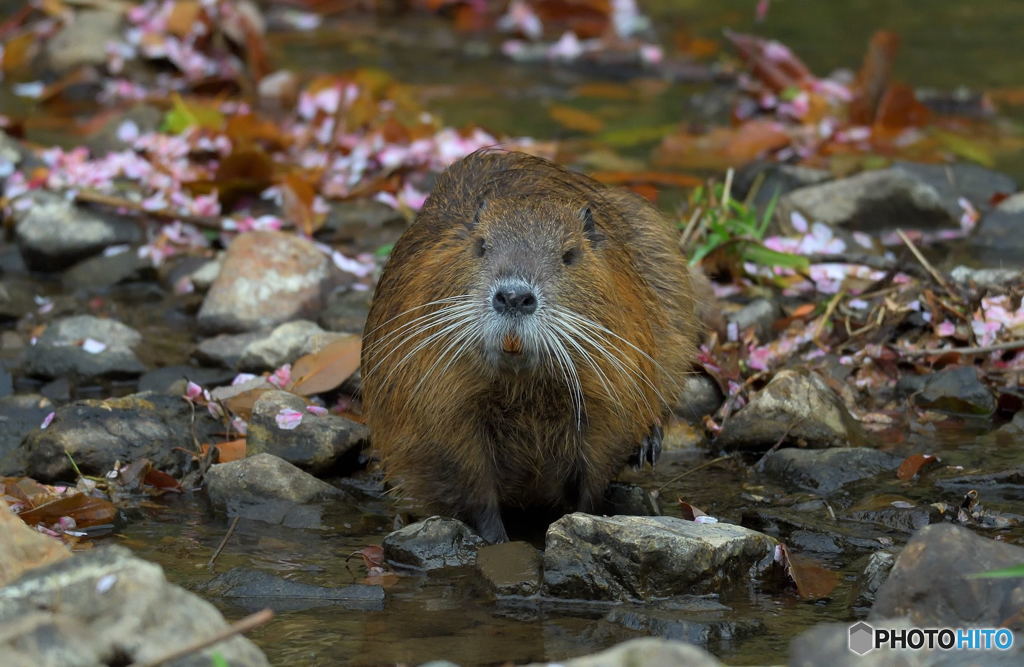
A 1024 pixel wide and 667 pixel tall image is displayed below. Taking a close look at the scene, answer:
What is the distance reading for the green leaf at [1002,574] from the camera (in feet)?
10.4

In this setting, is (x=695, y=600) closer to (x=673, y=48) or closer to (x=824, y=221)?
(x=824, y=221)

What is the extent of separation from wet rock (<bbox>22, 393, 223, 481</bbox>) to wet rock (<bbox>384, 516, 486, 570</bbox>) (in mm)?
1130

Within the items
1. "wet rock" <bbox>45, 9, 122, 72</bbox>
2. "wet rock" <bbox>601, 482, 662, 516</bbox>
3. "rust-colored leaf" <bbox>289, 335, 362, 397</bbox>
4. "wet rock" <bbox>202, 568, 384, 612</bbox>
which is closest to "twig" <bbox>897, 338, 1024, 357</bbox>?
"wet rock" <bbox>601, 482, 662, 516</bbox>

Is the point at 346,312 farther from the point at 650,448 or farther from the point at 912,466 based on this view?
the point at 912,466

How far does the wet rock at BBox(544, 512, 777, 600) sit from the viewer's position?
12.7 ft

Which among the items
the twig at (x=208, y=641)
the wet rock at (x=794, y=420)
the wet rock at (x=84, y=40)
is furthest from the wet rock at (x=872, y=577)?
the wet rock at (x=84, y=40)

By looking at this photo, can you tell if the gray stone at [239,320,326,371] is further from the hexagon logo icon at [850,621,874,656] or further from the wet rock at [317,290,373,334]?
the hexagon logo icon at [850,621,874,656]

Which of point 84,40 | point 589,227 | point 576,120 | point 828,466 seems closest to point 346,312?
point 589,227

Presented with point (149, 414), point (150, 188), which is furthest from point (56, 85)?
point (149, 414)

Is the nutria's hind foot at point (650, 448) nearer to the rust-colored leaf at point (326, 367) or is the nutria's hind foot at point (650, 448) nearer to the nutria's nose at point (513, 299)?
the nutria's nose at point (513, 299)

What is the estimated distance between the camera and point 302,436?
500 centimetres

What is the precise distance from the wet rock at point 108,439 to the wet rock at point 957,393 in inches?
105

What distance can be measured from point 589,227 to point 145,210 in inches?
127

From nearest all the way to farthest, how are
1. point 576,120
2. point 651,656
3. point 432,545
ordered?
point 651,656
point 432,545
point 576,120
